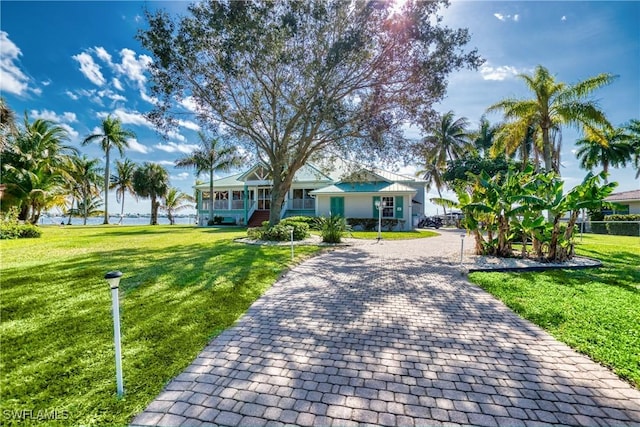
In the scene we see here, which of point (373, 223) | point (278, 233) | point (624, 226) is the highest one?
point (373, 223)

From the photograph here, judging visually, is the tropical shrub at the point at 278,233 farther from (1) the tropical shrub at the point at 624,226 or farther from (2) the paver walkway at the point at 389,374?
(1) the tropical shrub at the point at 624,226

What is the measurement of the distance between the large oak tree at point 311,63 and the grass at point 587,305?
8.65m

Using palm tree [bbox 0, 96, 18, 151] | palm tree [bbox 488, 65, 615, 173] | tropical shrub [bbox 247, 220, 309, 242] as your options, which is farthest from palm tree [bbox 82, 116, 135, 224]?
palm tree [bbox 488, 65, 615, 173]

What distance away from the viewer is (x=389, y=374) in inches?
116

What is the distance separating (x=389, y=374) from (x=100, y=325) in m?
A: 4.06

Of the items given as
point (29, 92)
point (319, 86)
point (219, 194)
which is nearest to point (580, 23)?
point (319, 86)

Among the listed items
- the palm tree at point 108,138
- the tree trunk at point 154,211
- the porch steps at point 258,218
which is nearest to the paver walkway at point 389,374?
the porch steps at point 258,218

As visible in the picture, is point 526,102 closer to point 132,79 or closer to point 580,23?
point 580,23

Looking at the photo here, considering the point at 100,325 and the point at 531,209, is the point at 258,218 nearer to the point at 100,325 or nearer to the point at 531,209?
the point at 531,209

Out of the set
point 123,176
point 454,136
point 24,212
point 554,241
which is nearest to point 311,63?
point 554,241

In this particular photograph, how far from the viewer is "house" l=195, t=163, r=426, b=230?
2317cm

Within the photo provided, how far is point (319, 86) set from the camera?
12.2m

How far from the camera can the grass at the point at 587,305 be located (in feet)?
11.3

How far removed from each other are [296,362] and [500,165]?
30.1 m
